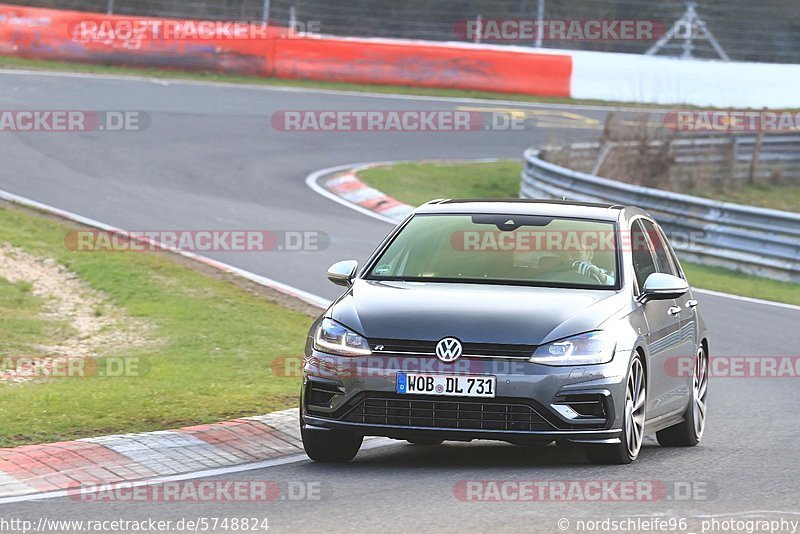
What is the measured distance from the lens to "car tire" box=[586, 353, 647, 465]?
26.9 feet

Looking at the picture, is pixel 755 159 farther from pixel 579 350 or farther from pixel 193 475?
pixel 193 475

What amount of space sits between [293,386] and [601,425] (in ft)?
11.6

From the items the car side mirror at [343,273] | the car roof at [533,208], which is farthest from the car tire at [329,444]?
the car roof at [533,208]

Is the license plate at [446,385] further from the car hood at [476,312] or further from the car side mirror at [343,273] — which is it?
the car side mirror at [343,273]

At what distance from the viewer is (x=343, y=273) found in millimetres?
9000

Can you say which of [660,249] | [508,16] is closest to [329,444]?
[660,249]

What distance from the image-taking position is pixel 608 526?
667cm

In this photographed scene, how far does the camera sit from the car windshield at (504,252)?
352 inches

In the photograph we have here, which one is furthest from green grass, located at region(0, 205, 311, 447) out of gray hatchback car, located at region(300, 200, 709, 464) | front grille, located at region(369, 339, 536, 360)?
front grille, located at region(369, 339, 536, 360)

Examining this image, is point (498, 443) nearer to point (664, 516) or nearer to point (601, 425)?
point (601, 425)

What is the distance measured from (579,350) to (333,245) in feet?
34.2

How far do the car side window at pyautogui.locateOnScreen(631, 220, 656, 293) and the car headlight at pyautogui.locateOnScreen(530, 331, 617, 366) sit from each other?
99cm

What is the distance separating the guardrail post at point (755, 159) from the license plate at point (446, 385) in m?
20.1

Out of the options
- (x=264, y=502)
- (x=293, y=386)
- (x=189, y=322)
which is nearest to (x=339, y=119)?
(x=189, y=322)
